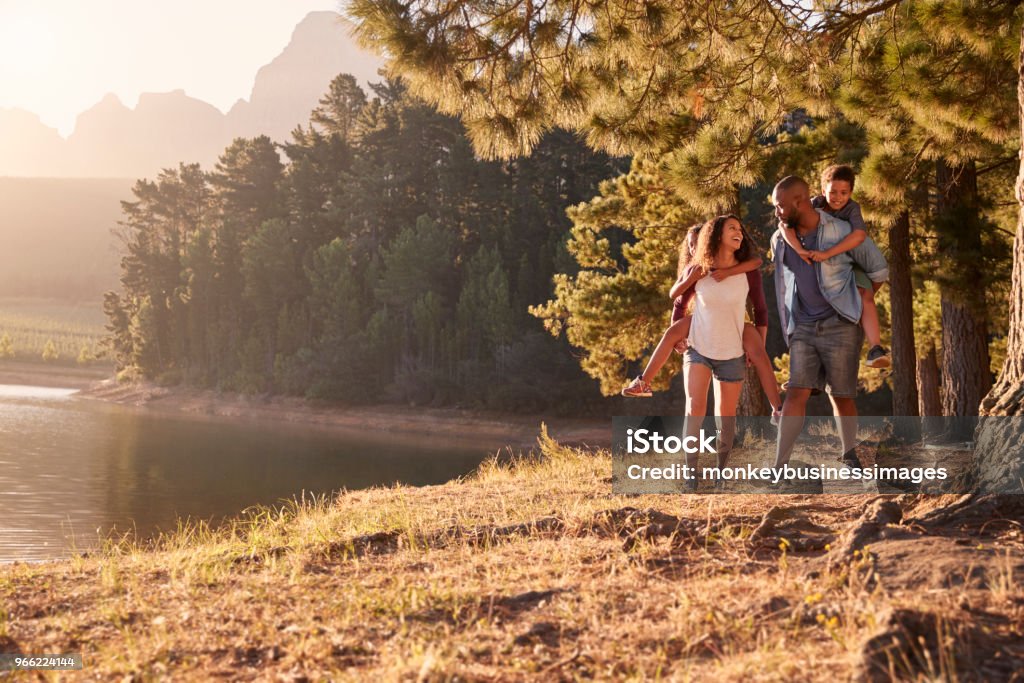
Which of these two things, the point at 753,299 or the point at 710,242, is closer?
the point at 710,242

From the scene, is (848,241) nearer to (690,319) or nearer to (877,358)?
(877,358)

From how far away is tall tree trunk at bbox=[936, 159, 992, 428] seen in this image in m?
9.09

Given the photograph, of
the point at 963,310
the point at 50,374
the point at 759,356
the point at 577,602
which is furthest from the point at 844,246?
the point at 50,374

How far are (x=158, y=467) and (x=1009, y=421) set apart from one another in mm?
24615

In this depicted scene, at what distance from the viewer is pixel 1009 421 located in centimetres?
408

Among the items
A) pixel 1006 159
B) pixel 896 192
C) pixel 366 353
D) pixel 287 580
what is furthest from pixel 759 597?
pixel 366 353

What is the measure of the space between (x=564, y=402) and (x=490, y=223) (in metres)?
14.0

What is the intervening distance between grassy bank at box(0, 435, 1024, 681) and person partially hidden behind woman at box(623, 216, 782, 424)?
0.87 metres

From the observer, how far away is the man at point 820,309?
4.56 meters

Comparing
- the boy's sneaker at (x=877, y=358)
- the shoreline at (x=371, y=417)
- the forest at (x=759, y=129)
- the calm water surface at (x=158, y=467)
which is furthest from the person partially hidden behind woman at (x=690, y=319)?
the shoreline at (x=371, y=417)

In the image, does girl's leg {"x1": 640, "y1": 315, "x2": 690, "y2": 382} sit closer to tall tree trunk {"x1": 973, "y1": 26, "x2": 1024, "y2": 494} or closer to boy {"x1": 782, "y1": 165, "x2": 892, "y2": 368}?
boy {"x1": 782, "y1": 165, "x2": 892, "y2": 368}

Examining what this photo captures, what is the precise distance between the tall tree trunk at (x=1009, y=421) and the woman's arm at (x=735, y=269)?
4.23ft

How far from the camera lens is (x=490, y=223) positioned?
52000 mm

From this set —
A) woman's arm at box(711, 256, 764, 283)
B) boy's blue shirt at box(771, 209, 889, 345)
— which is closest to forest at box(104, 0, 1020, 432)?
woman's arm at box(711, 256, 764, 283)
